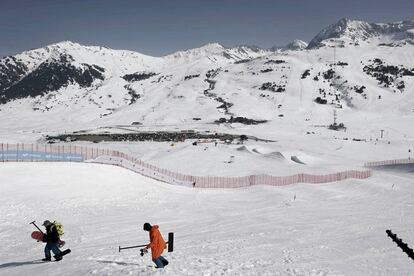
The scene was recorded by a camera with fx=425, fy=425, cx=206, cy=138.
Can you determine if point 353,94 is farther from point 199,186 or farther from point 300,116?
point 199,186

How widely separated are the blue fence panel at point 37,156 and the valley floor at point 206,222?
51.1 inches

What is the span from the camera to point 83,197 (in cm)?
3197

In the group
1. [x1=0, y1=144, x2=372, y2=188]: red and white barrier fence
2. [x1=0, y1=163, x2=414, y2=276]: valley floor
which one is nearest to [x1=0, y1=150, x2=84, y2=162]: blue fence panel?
[x1=0, y1=144, x2=372, y2=188]: red and white barrier fence

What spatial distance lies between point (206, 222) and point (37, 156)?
2005cm

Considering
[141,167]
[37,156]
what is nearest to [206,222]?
[37,156]

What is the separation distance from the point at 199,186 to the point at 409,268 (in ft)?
103

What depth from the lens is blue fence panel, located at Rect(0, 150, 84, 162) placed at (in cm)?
3641

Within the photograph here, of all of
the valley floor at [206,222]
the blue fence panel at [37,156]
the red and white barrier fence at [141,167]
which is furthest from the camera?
the red and white barrier fence at [141,167]

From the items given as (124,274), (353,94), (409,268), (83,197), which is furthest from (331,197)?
A: (353,94)

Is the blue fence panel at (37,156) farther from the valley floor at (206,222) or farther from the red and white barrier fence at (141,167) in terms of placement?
the valley floor at (206,222)

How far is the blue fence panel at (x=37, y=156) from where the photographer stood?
36406mm

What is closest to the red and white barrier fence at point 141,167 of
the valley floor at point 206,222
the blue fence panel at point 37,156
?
the blue fence panel at point 37,156

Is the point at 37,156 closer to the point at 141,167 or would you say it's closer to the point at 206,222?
the point at 141,167

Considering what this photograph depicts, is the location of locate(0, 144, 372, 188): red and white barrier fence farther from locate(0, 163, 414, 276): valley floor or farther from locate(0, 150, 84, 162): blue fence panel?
locate(0, 163, 414, 276): valley floor
